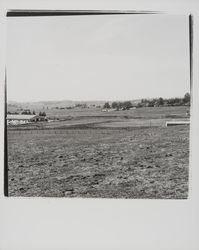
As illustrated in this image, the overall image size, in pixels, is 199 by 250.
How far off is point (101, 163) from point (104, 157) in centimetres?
4

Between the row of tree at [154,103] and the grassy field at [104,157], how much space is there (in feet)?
0.09

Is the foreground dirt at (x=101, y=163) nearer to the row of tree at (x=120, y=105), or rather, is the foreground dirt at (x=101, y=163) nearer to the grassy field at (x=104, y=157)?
the grassy field at (x=104, y=157)

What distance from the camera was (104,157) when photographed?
1965 mm

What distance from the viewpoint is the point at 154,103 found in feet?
6.33

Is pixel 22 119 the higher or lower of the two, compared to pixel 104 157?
higher

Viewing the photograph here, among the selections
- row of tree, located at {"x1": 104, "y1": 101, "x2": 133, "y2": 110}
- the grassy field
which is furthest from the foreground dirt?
row of tree, located at {"x1": 104, "y1": 101, "x2": 133, "y2": 110}

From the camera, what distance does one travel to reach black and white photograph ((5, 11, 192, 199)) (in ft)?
6.34

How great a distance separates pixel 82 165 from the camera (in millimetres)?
1973

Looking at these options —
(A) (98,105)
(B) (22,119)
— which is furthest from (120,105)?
(B) (22,119)

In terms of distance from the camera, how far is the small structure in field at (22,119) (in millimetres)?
1965

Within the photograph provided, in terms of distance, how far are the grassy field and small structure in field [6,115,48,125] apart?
0.04m

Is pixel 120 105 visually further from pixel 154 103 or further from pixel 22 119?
pixel 22 119

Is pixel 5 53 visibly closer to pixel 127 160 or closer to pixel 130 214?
pixel 127 160

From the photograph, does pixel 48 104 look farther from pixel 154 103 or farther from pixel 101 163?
pixel 154 103
